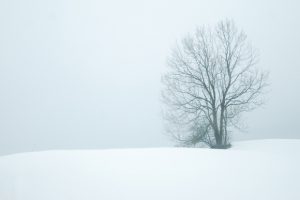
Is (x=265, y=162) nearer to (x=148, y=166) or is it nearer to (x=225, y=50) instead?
(x=148, y=166)

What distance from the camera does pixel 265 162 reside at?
10.3m

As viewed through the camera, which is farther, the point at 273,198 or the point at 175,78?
the point at 175,78

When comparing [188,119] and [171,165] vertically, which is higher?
[188,119]

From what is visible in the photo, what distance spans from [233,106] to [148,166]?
14804 millimetres

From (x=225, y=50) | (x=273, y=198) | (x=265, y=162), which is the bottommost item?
(x=273, y=198)

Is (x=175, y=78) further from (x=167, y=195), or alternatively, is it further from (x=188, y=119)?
(x=167, y=195)

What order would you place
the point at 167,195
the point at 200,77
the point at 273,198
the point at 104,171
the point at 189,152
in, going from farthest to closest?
the point at 200,77 < the point at 189,152 < the point at 104,171 < the point at 167,195 < the point at 273,198

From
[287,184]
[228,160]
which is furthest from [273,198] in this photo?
[228,160]

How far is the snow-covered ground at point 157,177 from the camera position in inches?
316

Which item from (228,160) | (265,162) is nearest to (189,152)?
(228,160)

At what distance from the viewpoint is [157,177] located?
918 cm

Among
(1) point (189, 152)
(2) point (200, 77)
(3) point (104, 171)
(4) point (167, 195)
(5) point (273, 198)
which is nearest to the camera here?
(5) point (273, 198)

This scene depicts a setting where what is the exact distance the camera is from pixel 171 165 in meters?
10.2

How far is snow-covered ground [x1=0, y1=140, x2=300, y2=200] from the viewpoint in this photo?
8023mm
